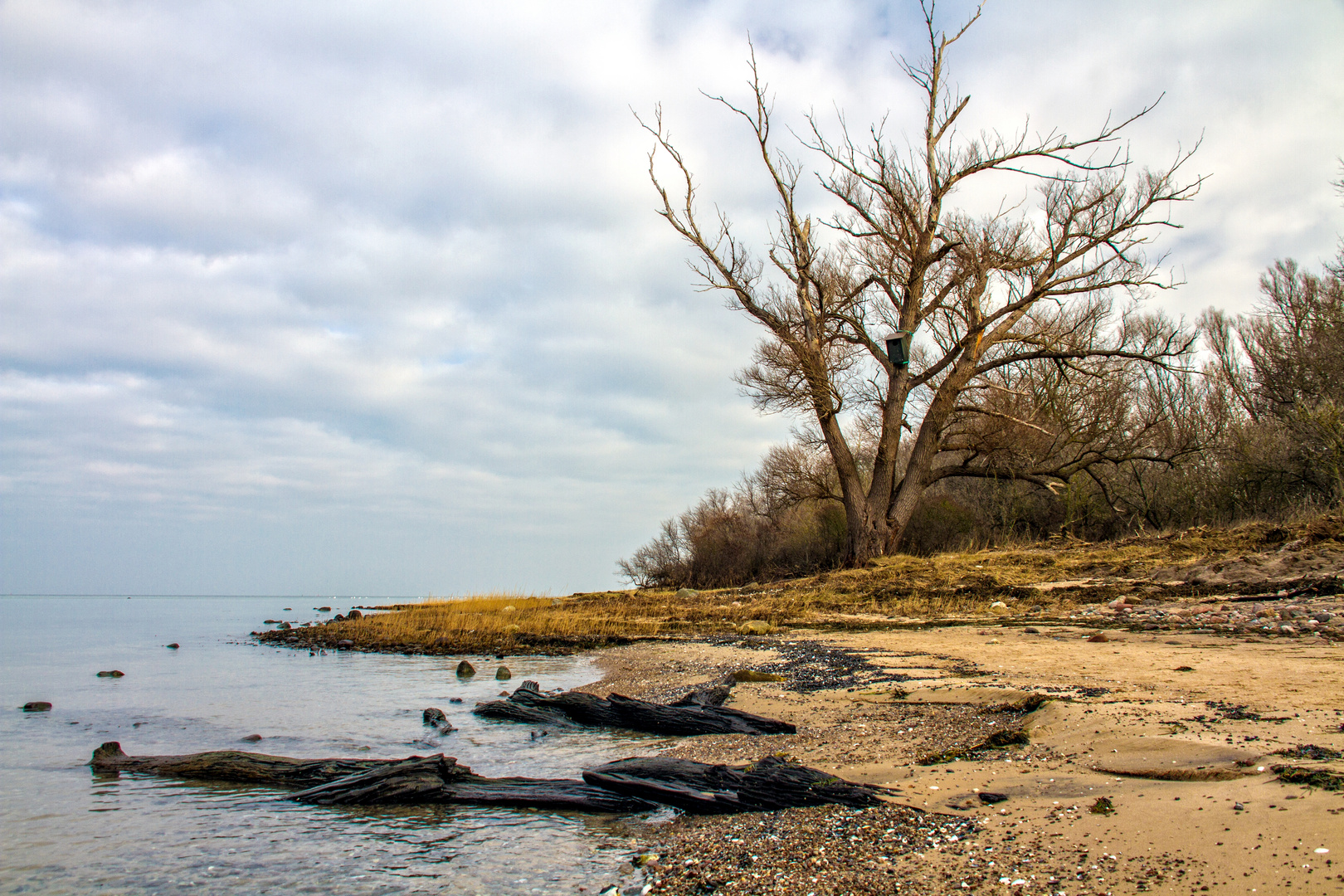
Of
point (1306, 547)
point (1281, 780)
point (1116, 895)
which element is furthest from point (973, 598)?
point (1116, 895)

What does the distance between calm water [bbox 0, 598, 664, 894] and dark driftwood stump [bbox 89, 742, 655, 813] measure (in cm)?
10

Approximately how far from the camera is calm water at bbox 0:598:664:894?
3.08m

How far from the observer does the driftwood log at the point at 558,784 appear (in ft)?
11.4

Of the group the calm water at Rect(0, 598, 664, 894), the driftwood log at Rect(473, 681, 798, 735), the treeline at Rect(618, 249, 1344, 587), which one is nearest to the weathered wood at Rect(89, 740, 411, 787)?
the calm water at Rect(0, 598, 664, 894)

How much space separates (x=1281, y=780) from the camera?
2811mm

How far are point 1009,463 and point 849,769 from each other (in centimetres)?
1851

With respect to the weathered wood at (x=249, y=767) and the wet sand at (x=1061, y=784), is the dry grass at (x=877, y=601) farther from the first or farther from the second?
the weathered wood at (x=249, y=767)

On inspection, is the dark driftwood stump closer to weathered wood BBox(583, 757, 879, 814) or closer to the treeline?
weathered wood BBox(583, 757, 879, 814)

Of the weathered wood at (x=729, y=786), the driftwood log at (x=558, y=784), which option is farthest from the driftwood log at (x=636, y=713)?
the weathered wood at (x=729, y=786)

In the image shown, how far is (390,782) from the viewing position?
4133 mm

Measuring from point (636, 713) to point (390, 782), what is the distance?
2152mm

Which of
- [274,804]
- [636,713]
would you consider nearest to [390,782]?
[274,804]

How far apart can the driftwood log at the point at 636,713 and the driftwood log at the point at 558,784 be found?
50.5 inches

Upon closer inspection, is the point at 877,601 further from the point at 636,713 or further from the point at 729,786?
the point at 729,786
